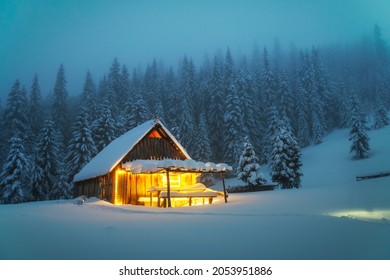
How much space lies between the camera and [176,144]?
2464 cm

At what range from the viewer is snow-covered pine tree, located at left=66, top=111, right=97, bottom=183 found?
3725cm

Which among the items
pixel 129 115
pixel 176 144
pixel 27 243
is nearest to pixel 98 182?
pixel 176 144

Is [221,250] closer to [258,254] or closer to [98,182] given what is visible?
[258,254]

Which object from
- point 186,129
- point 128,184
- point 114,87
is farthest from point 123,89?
point 128,184

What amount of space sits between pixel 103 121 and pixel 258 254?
40.6 m

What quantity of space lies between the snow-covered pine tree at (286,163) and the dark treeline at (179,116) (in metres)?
8.74

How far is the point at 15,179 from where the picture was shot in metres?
32.1

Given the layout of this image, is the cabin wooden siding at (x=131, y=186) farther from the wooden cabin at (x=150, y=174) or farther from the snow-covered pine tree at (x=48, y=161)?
the snow-covered pine tree at (x=48, y=161)

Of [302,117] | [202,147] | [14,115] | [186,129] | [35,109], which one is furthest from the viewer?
[302,117]

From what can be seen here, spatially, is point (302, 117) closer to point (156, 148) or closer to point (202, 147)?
point (202, 147)

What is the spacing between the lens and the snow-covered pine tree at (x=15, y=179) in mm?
31234

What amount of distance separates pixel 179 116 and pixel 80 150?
Answer: 2247 centimetres

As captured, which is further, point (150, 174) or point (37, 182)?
point (37, 182)

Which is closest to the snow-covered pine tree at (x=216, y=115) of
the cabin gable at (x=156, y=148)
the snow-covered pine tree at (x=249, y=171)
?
the snow-covered pine tree at (x=249, y=171)
